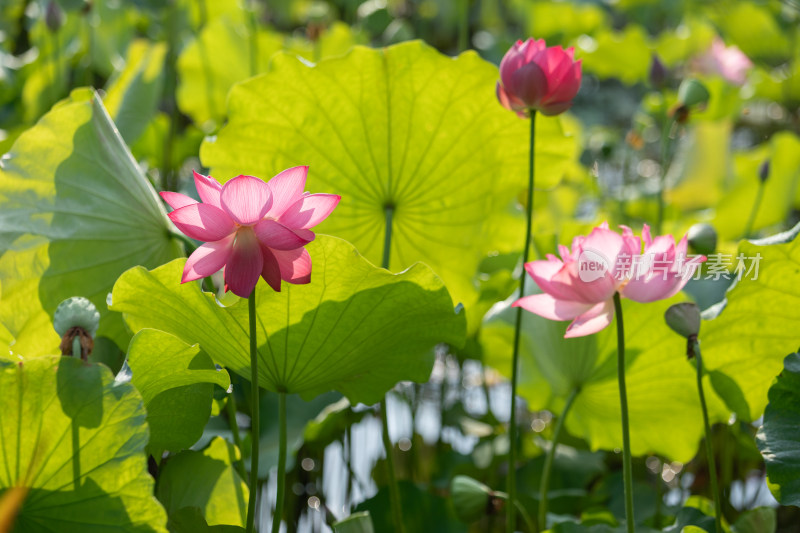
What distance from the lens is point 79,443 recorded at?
52 centimetres

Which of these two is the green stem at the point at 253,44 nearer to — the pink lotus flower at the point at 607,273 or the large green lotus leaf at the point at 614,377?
the large green lotus leaf at the point at 614,377

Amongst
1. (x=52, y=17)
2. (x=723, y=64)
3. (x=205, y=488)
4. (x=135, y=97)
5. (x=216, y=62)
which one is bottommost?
(x=205, y=488)

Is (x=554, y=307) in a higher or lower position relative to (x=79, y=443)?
higher

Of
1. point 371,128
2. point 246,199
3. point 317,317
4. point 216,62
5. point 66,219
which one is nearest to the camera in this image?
point 246,199

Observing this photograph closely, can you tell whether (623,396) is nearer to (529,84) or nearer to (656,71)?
(529,84)

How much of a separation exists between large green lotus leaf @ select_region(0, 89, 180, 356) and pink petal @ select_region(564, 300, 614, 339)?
1.22ft

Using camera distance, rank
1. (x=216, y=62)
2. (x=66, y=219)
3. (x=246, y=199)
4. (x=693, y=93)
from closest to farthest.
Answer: (x=246, y=199), (x=66, y=219), (x=693, y=93), (x=216, y=62)

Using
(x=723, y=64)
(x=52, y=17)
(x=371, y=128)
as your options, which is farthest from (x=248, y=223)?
(x=723, y=64)

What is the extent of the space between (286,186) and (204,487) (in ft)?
1.02

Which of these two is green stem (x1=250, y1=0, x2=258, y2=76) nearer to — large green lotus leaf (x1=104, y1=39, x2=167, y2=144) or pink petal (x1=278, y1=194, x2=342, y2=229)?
large green lotus leaf (x1=104, y1=39, x2=167, y2=144)

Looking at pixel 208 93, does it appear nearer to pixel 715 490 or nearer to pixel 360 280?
pixel 360 280

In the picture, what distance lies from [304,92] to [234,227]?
362 millimetres

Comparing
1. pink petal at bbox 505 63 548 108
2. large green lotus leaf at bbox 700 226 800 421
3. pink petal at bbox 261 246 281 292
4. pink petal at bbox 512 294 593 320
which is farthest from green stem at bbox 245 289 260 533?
large green lotus leaf at bbox 700 226 800 421

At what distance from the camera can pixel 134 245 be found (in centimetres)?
74
